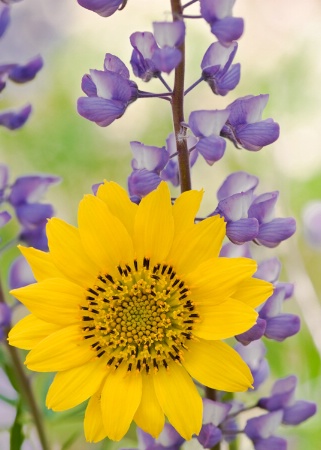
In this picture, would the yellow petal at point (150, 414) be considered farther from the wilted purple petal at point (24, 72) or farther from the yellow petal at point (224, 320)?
the wilted purple petal at point (24, 72)

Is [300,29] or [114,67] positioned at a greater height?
[300,29]

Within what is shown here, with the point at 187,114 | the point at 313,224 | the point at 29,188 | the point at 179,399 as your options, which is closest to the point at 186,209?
the point at 179,399

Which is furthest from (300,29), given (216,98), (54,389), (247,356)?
(54,389)

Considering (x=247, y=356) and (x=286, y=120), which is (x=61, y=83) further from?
(x=247, y=356)

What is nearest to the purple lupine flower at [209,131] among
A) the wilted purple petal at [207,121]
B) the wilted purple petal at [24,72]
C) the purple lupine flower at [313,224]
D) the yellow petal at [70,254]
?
the wilted purple petal at [207,121]

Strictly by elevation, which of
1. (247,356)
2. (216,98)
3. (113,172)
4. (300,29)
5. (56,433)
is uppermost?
(300,29)

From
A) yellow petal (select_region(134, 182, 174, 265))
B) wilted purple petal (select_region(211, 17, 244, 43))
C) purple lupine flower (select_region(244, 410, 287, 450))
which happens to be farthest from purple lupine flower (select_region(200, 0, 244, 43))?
purple lupine flower (select_region(244, 410, 287, 450))

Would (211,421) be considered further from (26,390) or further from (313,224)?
(313,224)

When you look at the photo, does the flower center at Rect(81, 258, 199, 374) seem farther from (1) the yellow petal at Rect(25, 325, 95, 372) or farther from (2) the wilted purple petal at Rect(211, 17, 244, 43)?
(2) the wilted purple petal at Rect(211, 17, 244, 43)

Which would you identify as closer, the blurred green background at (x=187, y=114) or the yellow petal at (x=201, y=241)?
the yellow petal at (x=201, y=241)
